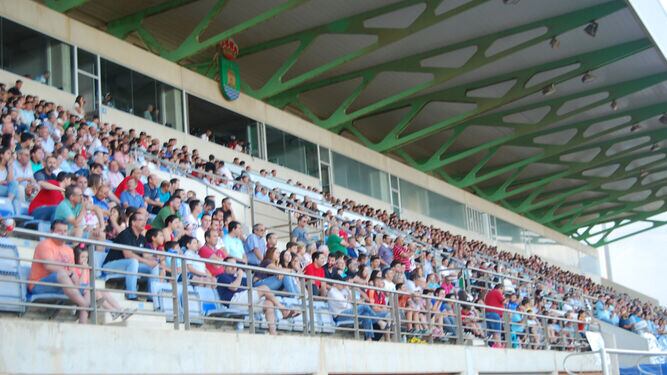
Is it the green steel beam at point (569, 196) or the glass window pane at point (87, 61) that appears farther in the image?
the green steel beam at point (569, 196)

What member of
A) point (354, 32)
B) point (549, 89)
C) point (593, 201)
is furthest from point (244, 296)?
point (593, 201)

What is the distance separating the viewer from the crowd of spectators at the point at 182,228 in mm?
9516

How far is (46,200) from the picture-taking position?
10164 mm

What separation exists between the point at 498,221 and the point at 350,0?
21213mm

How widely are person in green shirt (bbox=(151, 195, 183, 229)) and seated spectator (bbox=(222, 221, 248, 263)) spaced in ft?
2.82

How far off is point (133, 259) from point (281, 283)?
7.86 ft

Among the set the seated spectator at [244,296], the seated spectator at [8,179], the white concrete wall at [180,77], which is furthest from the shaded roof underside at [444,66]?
the seated spectator at [244,296]

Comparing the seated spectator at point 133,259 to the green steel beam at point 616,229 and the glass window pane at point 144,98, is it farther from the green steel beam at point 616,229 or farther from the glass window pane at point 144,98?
the green steel beam at point 616,229

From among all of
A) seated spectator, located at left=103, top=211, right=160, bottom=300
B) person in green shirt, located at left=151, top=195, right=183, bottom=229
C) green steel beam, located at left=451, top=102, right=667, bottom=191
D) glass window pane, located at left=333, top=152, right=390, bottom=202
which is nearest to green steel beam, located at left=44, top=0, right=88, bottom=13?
person in green shirt, located at left=151, top=195, right=183, bottom=229

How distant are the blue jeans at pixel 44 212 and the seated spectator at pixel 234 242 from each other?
2607mm

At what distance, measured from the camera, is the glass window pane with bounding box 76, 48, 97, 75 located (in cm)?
1891

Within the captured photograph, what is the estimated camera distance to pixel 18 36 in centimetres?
1741

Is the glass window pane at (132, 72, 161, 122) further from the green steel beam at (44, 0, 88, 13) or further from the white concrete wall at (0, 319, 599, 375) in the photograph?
the white concrete wall at (0, 319, 599, 375)

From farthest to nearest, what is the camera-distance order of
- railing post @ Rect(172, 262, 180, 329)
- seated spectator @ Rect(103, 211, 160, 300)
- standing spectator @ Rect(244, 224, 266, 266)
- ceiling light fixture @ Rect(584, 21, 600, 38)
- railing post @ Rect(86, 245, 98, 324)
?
1. ceiling light fixture @ Rect(584, 21, 600, 38)
2. standing spectator @ Rect(244, 224, 266, 266)
3. seated spectator @ Rect(103, 211, 160, 300)
4. railing post @ Rect(172, 262, 180, 329)
5. railing post @ Rect(86, 245, 98, 324)
